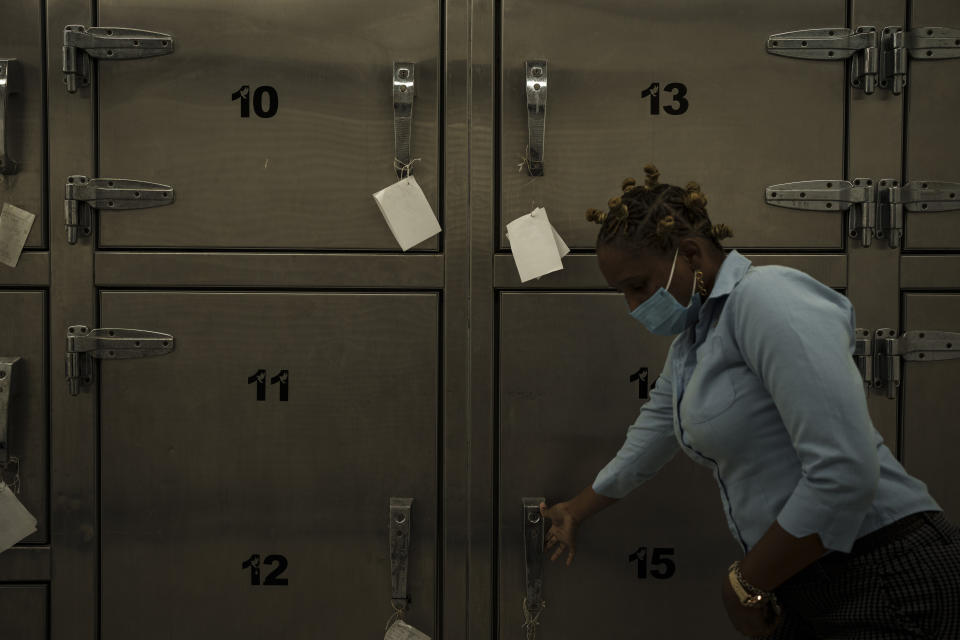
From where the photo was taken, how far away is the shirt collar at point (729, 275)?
1.07m

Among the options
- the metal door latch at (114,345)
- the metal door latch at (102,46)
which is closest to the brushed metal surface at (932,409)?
the metal door latch at (114,345)

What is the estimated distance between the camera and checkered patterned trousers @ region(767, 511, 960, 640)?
100 centimetres

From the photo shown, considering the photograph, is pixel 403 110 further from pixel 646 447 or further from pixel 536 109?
pixel 646 447

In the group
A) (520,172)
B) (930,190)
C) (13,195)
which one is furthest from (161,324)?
(930,190)

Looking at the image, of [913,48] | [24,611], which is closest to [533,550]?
[24,611]

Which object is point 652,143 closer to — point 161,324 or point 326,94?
point 326,94

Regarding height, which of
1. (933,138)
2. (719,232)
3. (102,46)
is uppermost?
(102,46)

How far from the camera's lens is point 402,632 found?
5.41 feet

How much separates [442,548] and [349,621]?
0.27 m

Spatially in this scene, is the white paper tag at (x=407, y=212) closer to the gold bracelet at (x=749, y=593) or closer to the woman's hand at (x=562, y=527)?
the woman's hand at (x=562, y=527)

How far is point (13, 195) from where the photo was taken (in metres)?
1.65

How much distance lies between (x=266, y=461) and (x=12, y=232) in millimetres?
759

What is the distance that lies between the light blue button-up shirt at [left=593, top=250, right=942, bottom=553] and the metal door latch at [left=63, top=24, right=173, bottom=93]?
1.29 metres

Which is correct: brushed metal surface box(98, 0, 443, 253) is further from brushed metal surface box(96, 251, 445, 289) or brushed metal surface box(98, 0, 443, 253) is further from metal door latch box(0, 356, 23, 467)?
metal door latch box(0, 356, 23, 467)
